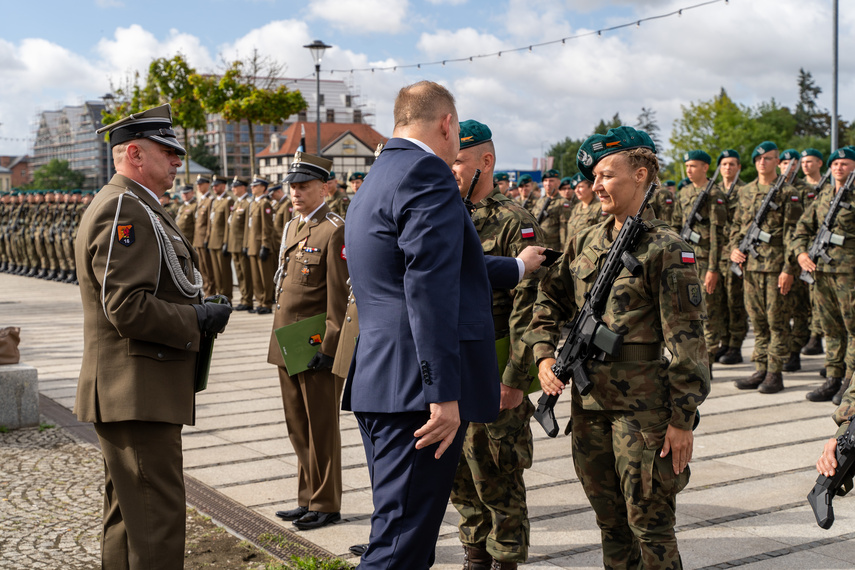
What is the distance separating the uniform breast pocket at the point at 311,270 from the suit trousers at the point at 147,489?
68.7 inches

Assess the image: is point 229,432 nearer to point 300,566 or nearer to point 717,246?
point 300,566

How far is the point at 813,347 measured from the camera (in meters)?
10.7

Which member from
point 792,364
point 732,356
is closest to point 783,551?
point 792,364

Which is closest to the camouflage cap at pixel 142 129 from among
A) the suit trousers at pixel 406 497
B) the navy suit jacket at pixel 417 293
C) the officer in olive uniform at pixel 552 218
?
the navy suit jacket at pixel 417 293

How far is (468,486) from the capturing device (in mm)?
4223

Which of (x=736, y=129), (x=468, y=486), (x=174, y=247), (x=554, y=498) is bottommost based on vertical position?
(x=554, y=498)

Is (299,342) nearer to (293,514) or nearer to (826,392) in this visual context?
(293,514)

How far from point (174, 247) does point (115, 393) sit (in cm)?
61

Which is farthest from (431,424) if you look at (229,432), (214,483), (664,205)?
(664,205)

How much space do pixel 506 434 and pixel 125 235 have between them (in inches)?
73.5

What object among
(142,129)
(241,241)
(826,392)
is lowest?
(826,392)

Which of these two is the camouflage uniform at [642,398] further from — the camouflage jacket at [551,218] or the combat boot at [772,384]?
the camouflage jacket at [551,218]

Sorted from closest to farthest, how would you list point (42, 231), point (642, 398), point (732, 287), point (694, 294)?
point (694, 294), point (642, 398), point (732, 287), point (42, 231)

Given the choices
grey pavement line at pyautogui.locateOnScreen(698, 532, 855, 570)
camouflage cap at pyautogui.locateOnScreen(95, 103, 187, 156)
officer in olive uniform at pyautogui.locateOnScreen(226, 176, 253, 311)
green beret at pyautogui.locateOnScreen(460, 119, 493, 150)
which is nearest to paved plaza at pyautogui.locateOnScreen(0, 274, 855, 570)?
grey pavement line at pyautogui.locateOnScreen(698, 532, 855, 570)
